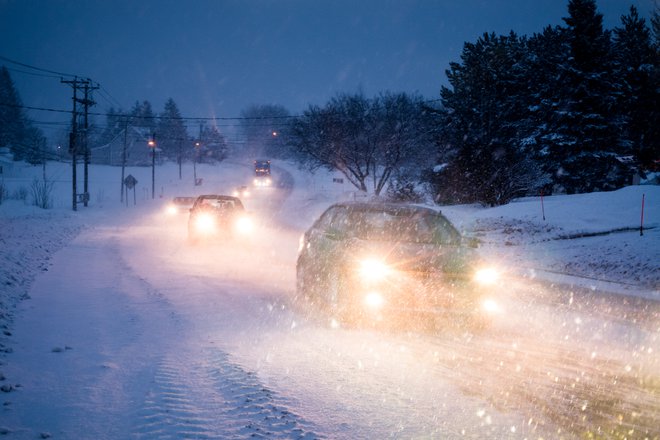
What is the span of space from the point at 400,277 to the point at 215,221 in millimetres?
11427

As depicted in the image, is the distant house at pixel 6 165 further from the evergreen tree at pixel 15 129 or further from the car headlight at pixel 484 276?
the car headlight at pixel 484 276

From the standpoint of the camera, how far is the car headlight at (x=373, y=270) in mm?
6488

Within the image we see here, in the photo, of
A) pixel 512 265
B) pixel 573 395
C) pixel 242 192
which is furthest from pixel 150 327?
pixel 242 192

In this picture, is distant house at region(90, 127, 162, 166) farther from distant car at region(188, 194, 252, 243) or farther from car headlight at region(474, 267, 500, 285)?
car headlight at region(474, 267, 500, 285)

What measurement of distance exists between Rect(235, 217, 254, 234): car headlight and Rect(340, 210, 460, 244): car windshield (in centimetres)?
972

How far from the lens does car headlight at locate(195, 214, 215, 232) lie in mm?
16766

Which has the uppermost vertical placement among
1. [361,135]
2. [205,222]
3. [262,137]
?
[262,137]

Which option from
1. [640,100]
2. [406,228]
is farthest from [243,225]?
[640,100]

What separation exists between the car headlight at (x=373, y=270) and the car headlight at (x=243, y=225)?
441 inches

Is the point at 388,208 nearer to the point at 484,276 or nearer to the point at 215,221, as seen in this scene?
the point at 484,276

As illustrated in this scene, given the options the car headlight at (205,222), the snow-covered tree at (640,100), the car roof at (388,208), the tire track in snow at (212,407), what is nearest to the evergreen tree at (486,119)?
the snow-covered tree at (640,100)

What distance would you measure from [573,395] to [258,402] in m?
2.79

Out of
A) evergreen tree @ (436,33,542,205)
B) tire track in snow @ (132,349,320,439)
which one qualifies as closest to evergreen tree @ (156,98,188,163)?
evergreen tree @ (436,33,542,205)

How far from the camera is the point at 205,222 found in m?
16.8
